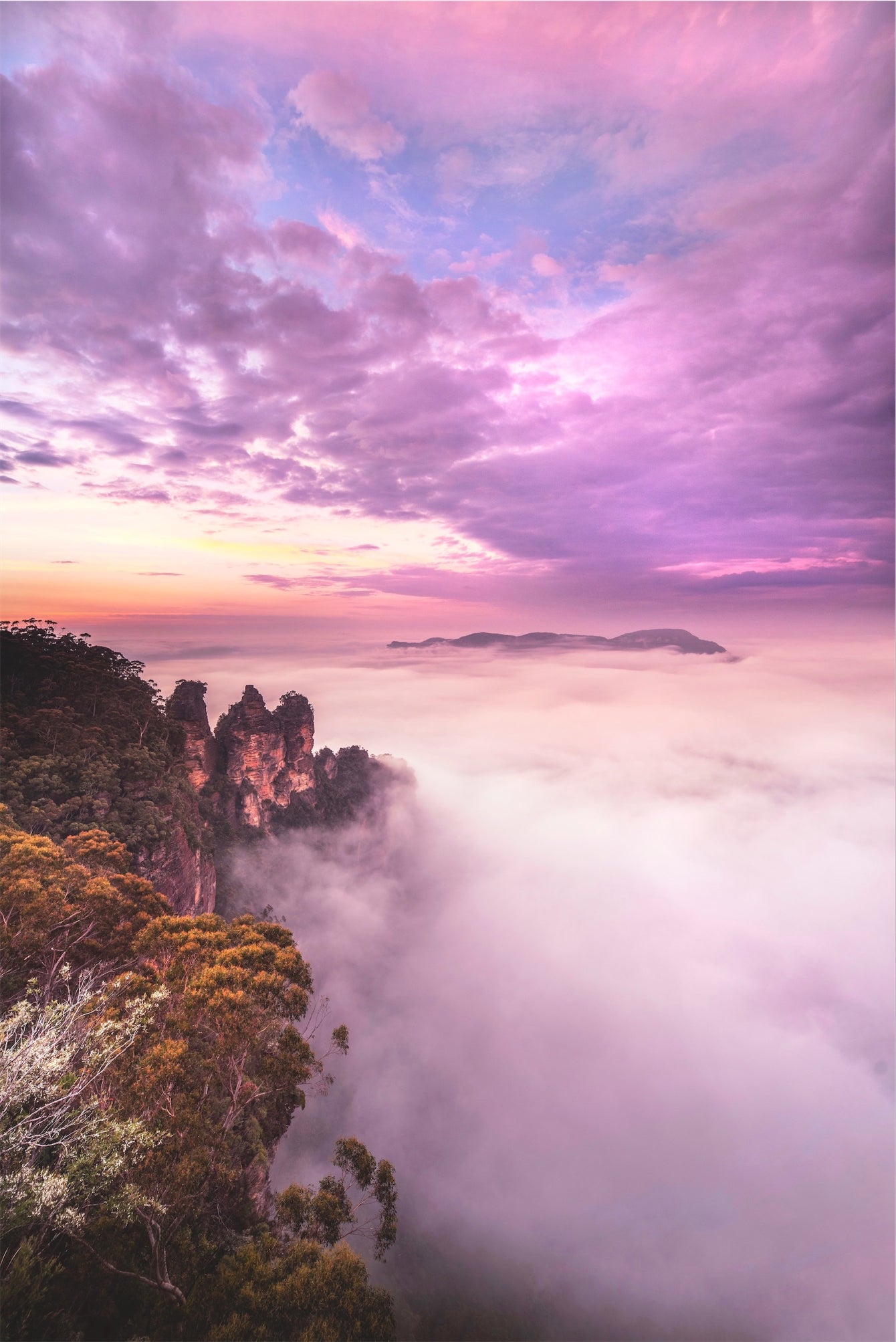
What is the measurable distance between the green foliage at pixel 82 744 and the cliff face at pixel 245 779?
4.74m

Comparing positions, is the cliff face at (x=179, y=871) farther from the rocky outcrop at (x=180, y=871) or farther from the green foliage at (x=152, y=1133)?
the green foliage at (x=152, y=1133)

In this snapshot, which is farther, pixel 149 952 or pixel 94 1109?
pixel 149 952

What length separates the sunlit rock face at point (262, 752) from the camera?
220ft

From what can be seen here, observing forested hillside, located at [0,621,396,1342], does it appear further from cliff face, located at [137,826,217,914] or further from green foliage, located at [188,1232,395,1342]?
cliff face, located at [137,826,217,914]

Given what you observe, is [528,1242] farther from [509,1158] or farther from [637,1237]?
[637,1237]

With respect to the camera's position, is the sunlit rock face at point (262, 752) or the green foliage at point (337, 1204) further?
the sunlit rock face at point (262, 752)

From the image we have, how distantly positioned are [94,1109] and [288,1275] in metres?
5.37

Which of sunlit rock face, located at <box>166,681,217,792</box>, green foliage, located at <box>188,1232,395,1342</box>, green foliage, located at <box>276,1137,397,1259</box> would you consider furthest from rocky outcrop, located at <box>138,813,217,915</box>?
green foliage, located at <box>188,1232,395,1342</box>

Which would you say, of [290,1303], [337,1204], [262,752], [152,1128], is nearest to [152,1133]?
[152,1128]

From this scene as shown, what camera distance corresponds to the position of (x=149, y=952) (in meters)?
15.1

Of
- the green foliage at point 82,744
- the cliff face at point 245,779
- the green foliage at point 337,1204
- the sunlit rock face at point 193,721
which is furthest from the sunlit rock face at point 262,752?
the green foliage at point 337,1204

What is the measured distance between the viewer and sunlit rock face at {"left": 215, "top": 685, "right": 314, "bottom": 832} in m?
67.1

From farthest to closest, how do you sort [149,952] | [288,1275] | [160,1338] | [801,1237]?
1. [801,1237]
2. [149,952]
3. [288,1275]
4. [160,1338]

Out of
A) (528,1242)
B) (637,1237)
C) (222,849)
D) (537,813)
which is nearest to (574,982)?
(637,1237)
